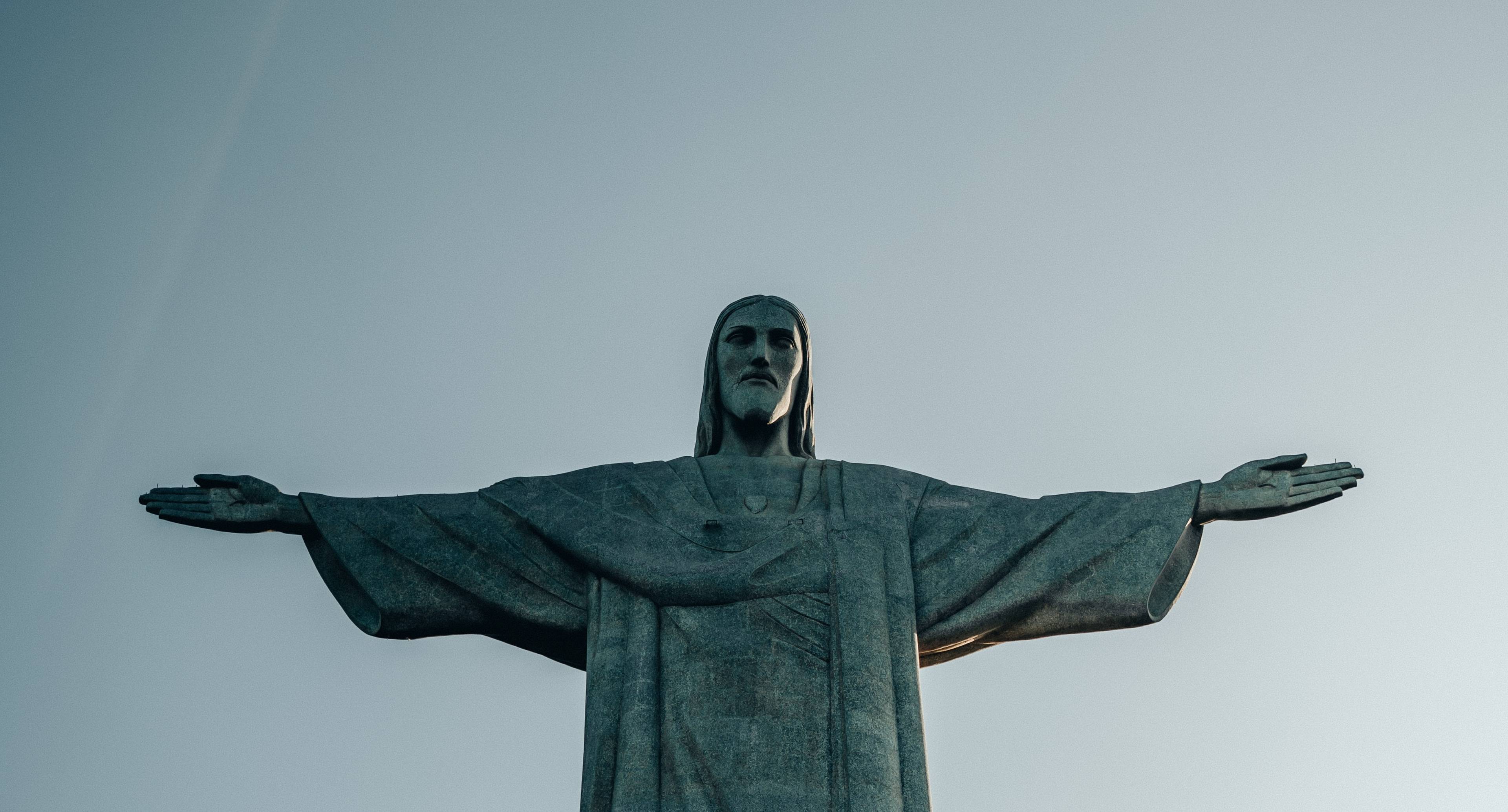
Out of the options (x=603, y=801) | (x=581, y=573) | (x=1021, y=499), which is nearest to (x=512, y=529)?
(x=581, y=573)

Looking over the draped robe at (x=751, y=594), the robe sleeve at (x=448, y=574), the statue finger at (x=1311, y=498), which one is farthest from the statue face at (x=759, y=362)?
the statue finger at (x=1311, y=498)

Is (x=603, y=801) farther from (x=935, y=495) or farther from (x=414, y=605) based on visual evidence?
(x=935, y=495)

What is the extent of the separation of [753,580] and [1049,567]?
235 centimetres

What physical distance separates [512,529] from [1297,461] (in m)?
6.05

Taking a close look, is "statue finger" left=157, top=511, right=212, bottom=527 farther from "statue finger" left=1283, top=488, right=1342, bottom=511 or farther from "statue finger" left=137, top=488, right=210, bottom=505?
"statue finger" left=1283, top=488, right=1342, bottom=511

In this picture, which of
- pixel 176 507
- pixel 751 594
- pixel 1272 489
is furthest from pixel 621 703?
pixel 1272 489

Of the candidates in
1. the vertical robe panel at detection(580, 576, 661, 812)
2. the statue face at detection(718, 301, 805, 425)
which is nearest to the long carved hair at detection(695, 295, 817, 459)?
the statue face at detection(718, 301, 805, 425)

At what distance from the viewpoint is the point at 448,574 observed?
17406mm

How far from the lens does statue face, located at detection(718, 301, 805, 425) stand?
18484 mm

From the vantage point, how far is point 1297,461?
684 inches

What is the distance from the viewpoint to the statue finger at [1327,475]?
17.2 m

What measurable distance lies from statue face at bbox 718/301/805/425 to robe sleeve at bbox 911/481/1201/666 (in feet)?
5.62

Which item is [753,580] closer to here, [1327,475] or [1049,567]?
[1049,567]

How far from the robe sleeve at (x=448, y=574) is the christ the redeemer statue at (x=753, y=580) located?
0.7 inches
